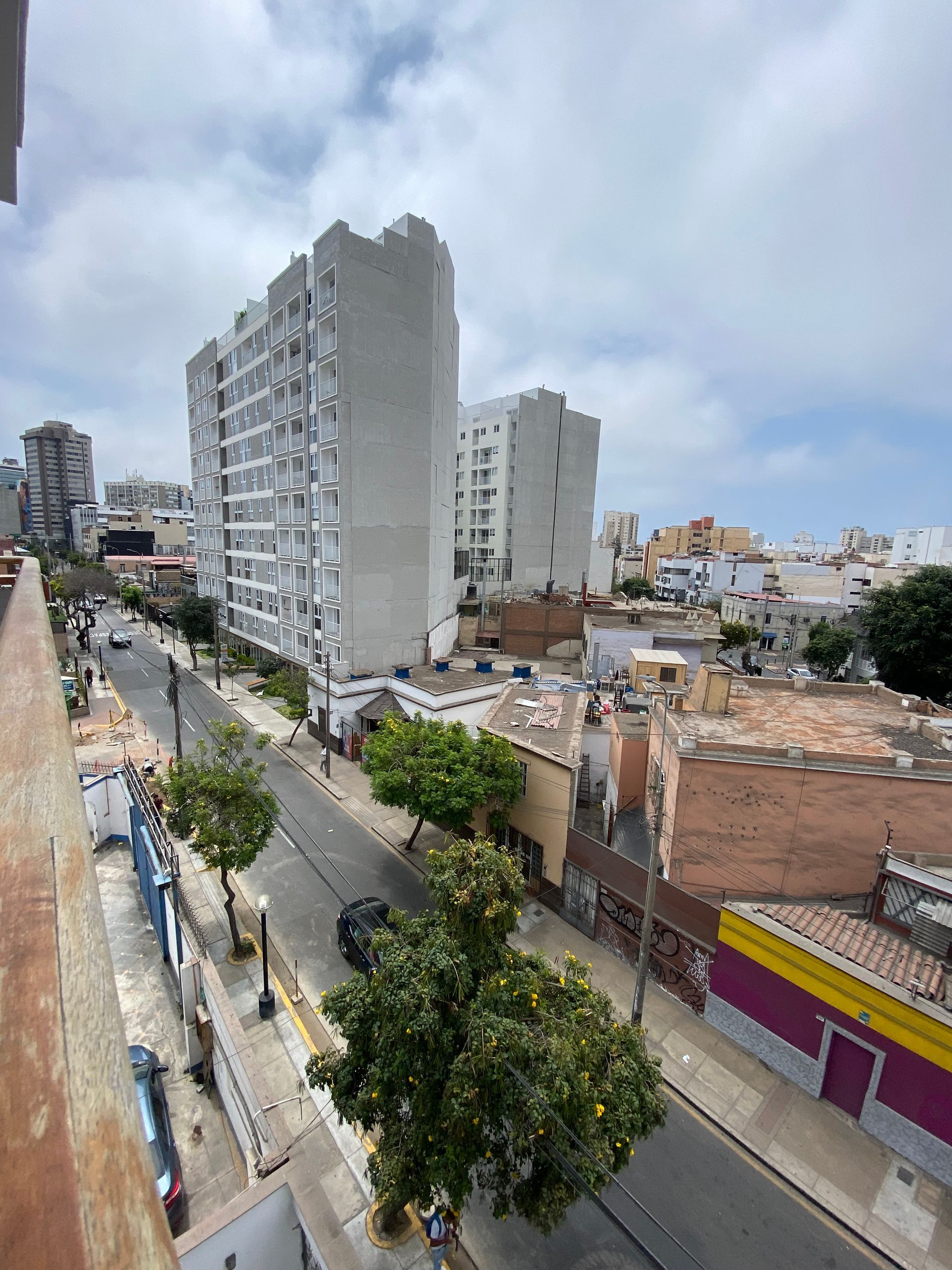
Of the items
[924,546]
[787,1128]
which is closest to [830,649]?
[787,1128]

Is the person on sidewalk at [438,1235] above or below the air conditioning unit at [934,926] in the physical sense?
below

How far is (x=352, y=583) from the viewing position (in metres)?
30.0

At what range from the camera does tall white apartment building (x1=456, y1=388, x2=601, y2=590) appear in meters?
61.1

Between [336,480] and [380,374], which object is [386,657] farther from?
[380,374]

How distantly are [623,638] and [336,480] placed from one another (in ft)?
63.5

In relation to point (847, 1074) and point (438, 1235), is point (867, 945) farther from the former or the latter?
point (438, 1235)

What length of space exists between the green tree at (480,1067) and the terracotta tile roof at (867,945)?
602 cm

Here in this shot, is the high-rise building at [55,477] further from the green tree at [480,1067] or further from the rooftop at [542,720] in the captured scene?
the green tree at [480,1067]

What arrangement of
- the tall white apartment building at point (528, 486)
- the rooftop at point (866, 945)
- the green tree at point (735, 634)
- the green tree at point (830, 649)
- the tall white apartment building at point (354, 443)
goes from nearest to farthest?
1. the rooftop at point (866, 945)
2. the tall white apartment building at point (354, 443)
3. the green tree at point (830, 649)
4. the green tree at point (735, 634)
5. the tall white apartment building at point (528, 486)

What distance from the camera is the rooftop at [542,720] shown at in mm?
18078

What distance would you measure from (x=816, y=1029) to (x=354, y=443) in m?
28.2

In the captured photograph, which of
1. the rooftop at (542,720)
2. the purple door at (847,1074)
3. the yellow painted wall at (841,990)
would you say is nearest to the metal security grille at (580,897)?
the rooftop at (542,720)

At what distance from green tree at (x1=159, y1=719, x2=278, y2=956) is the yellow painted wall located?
11221mm

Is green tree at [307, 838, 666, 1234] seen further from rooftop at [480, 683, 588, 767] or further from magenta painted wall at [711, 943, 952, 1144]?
rooftop at [480, 683, 588, 767]
